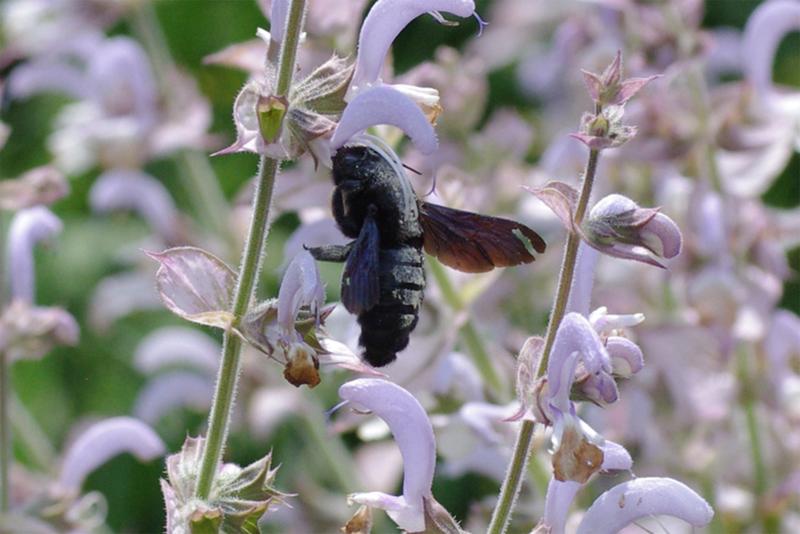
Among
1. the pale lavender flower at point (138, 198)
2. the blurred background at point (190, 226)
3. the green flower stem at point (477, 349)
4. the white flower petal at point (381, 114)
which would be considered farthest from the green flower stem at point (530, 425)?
the pale lavender flower at point (138, 198)

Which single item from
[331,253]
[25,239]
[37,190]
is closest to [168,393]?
[25,239]

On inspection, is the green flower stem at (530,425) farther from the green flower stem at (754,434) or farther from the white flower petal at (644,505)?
the green flower stem at (754,434)

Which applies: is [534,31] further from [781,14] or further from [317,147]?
[317,147]

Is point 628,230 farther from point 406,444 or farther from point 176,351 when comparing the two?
point 176,351

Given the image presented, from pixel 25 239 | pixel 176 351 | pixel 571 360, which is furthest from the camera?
pixel 176 351

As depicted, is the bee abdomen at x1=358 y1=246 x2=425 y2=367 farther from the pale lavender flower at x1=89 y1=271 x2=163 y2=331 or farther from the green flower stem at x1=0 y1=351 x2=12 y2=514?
the pale lavender flower at x1=89 y1=271 x2=163 y2=331

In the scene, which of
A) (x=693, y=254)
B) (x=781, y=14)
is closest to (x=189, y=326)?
(x=693, y=254)

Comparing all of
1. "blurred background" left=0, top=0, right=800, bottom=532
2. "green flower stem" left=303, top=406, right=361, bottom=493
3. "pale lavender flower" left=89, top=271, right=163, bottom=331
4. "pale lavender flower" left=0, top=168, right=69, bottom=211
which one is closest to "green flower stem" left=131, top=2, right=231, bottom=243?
"blurred background" left=0, top=0, right=800, bottom=532
